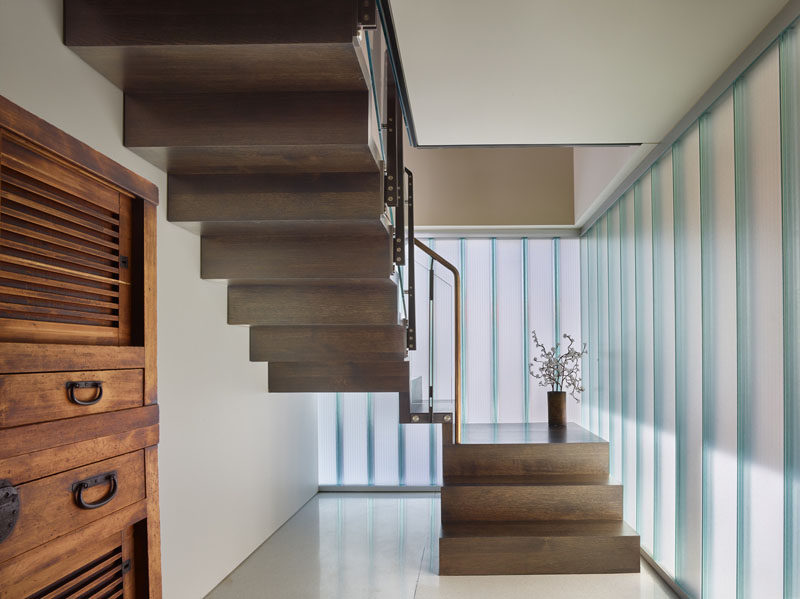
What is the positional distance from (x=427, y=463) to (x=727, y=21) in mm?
4595

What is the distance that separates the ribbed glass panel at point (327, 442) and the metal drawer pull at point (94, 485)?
16.0ft

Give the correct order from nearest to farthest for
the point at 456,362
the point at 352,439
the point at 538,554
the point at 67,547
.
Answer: the point at 67,547 → the point at 538,554 → the point at 456,362 → the point at 352,439

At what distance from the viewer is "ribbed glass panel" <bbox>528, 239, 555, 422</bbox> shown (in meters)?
6.36

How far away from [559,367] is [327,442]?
2.20 m

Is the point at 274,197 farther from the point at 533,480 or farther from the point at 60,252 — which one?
the point at 533,480

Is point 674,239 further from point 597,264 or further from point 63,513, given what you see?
point 63,513

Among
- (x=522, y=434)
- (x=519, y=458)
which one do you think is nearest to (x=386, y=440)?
(x=522, y=434)

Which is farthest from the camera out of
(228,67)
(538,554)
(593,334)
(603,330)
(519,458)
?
(593,334)

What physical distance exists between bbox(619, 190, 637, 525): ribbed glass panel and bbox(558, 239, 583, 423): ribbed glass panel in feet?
4.68

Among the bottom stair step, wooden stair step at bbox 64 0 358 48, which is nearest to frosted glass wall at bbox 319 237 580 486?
the bottom stair step

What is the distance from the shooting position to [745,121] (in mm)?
2914

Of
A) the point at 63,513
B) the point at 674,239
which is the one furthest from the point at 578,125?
the point at 63,513

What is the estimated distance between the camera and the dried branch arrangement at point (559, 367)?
5.93 m

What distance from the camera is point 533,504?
14.3ft
